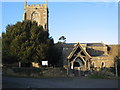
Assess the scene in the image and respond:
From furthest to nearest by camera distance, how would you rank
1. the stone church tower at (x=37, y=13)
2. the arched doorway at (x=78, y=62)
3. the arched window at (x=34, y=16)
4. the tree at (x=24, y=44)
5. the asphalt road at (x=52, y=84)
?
1. the arched window at (x=34, y=16)
2. the stone church tower at (x=37, y=13)
3. the arched doorway at (x=78, y=62)
4. the tree at (x=24, y=44)
5. the asphalt road at (x=52, y=84)

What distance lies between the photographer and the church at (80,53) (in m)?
39.0

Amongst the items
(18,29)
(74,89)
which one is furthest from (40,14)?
(74,89)

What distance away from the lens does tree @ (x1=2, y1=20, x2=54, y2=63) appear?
34.5 meters

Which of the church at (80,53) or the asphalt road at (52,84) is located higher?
the church at (80,53)

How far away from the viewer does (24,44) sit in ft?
114

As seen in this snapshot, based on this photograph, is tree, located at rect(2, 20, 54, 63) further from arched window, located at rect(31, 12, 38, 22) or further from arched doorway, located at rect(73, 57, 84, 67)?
arched window, located at rect(31, 12, 38, 22)

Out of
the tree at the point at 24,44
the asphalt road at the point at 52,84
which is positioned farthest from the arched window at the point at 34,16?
the asphalt road at the point at 52,84

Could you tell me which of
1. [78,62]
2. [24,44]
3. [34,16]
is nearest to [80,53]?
[78,62]


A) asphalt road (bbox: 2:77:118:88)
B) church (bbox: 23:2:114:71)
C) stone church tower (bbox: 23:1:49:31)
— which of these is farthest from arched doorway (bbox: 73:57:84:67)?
stone church tower (bbox: 23:1:49:31)

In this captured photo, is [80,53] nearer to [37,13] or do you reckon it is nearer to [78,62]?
[78,62]

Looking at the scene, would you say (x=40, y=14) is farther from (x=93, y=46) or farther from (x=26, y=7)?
(x=93, y=46)

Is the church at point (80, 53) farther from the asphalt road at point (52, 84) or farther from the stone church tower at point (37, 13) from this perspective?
the asphalt road at point (52, 84)

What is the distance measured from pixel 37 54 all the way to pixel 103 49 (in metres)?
23.1

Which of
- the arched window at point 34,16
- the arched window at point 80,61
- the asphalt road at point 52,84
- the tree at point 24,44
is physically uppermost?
the arched window at point 34,16
